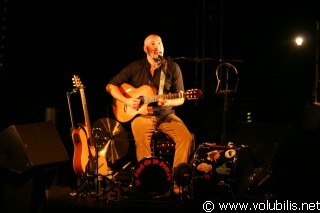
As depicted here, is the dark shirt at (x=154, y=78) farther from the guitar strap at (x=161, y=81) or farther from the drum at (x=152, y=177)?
the drum at (x=152, y=177)

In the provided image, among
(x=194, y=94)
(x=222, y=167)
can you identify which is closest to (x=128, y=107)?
(x=194, y=94)

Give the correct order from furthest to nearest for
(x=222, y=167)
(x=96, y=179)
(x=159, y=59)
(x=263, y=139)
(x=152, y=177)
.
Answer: (x=159, y=59)
(x=263, y=139)
(x=96, y=179)
(x=152, y=177)
(x=222, y=167)

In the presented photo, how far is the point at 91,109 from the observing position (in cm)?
823

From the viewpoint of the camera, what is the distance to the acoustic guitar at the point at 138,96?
6.23 metres

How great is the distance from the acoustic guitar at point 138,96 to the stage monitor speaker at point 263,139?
1025 mm

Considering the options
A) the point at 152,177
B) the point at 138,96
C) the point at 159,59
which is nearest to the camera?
the point at 152,177

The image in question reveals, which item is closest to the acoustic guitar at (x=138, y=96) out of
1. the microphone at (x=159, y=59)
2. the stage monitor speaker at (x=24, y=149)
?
the microphone at (x=159, y=59)

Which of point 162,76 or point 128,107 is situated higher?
point 162,76

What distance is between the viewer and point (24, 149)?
15.8 feet

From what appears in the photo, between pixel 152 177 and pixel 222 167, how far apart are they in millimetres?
890

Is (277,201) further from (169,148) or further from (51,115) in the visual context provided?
(51,115)

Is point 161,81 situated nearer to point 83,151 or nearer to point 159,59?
point 159,59

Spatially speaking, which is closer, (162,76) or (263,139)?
(263,139)

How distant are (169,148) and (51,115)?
1.86 m
